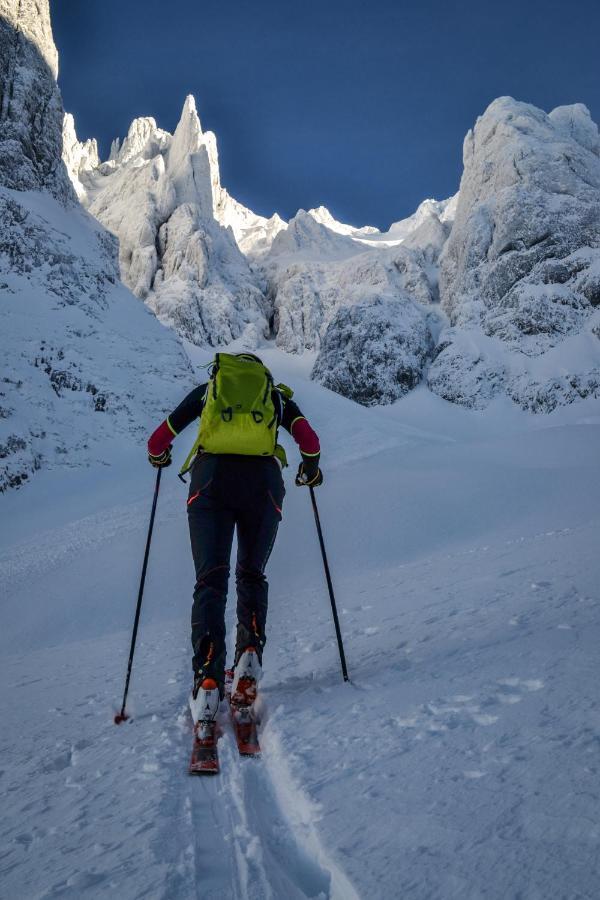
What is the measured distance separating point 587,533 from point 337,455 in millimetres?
16367

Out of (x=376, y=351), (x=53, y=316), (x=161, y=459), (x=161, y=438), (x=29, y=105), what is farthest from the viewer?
(x=376, y=351)

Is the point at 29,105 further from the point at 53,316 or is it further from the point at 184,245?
the point at 184,245

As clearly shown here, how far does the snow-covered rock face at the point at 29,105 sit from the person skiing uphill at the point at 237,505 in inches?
1399

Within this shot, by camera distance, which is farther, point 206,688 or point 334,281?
point 334,281

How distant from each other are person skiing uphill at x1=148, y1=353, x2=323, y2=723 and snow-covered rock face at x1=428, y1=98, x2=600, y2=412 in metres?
44.9

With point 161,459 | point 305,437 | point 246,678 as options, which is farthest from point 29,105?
point 246,678

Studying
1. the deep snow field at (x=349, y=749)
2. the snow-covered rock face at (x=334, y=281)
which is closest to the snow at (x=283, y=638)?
the deep snow field at (x=349, y=749)

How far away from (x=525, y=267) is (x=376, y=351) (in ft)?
58.0

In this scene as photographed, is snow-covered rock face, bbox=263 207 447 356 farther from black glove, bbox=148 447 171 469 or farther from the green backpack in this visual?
the green backpack

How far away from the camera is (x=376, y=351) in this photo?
2089 inches

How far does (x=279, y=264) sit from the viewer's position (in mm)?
92000

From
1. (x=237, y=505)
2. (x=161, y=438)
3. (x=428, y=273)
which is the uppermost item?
(x=428, y=273)

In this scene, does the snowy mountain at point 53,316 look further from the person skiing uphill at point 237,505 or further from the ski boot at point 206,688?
the ski boot at point 206,688

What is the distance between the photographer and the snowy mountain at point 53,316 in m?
22.1
